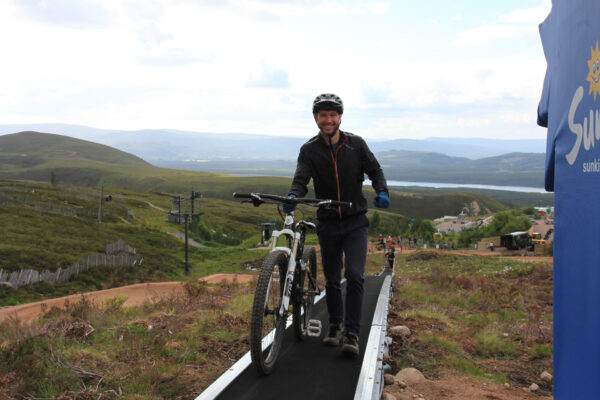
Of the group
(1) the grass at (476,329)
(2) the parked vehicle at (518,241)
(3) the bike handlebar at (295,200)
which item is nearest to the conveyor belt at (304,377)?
(1) the grass at (476,329)

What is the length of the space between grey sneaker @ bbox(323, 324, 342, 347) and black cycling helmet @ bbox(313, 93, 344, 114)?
8.28 ft

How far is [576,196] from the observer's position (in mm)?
2480

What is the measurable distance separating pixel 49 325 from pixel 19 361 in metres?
2.24

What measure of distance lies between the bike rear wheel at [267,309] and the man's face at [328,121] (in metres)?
1.39

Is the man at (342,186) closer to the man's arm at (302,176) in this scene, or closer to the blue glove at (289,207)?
the man's arm at (302,176)

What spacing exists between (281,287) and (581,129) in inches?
126

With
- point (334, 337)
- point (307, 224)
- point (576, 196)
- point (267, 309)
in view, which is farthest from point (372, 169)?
point (576, 196)

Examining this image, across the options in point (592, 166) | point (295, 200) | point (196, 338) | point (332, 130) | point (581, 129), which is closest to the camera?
point (592, 166)

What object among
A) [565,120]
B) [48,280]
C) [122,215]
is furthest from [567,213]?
[122,215]

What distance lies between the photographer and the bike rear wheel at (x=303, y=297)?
5.14 m

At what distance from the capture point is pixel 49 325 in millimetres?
6605

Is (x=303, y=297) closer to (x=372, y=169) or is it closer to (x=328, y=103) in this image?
(x=372, y=169)

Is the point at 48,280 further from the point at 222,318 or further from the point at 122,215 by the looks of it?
the point at 122,215

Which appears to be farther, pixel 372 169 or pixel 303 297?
pixel 303 297
